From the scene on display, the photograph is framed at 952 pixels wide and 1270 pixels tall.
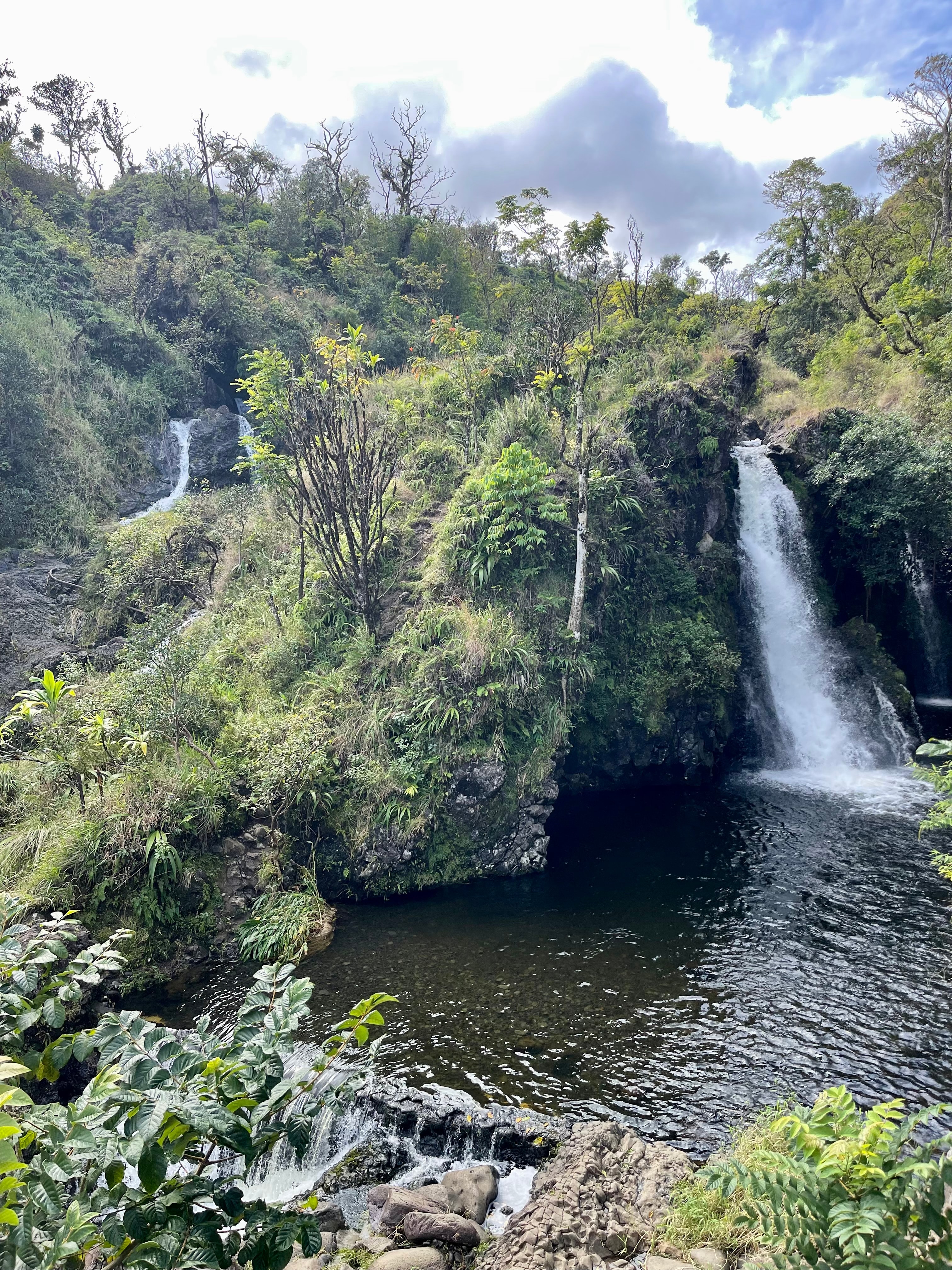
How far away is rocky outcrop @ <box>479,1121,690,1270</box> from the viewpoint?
15.4 feet

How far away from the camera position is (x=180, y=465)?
23.2m

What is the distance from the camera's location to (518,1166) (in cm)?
592

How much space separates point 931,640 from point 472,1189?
19396mm

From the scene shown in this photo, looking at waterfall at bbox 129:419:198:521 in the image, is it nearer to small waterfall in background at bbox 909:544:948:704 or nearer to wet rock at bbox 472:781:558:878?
wet rock at bbox 472:781:558:878

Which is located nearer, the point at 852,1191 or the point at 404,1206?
the point at 852,1191

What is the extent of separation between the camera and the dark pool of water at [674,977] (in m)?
6.60

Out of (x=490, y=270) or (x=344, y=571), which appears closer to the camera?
(x=344, y=571)

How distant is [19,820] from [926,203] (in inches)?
1434

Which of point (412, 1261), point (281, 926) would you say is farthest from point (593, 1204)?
point (281, 926)

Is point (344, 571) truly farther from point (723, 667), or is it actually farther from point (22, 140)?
point (22, 140)

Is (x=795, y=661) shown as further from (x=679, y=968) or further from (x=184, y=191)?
(x=184, y=191)

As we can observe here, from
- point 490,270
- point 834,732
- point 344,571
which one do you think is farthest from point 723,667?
point 490,270

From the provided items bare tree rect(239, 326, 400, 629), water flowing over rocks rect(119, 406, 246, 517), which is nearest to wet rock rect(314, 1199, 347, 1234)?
bare tree rect(239, 326, 400, 629)

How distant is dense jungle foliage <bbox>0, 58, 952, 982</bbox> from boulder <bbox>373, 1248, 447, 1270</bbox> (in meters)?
4.89
